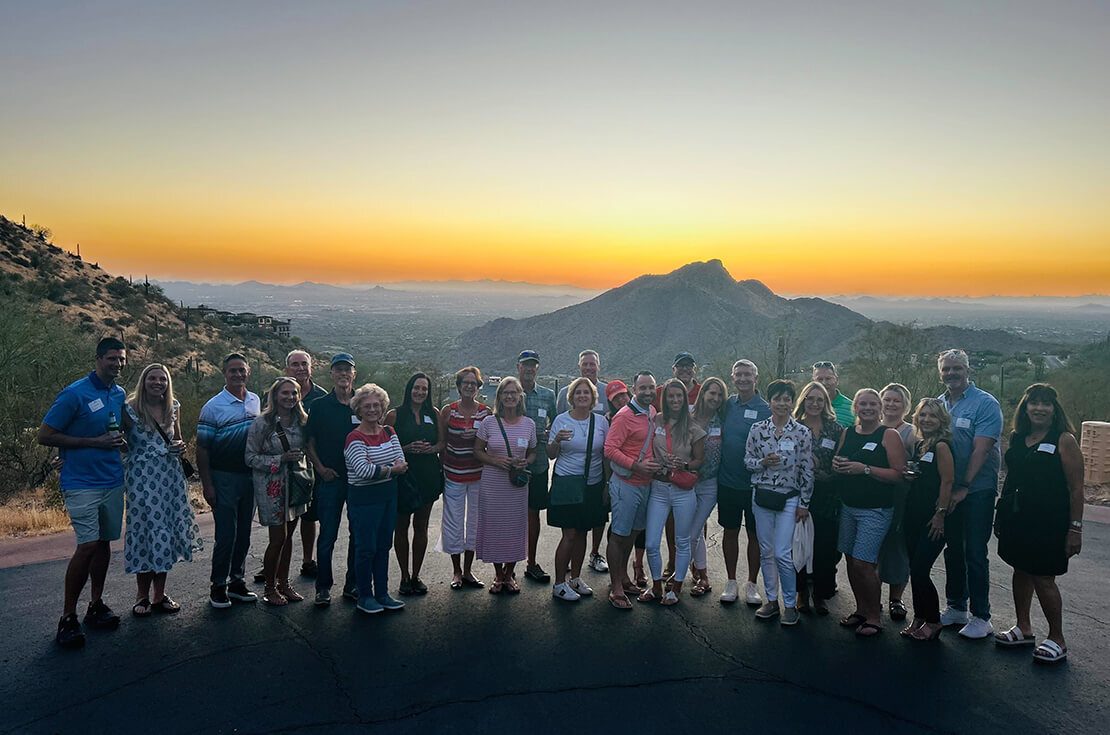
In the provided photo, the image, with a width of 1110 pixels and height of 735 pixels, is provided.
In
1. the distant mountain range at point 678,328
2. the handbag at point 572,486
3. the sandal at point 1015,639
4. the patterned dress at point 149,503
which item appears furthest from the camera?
the distant mountain range at point 678,328

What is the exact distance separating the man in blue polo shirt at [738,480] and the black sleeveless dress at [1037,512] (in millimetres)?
1803

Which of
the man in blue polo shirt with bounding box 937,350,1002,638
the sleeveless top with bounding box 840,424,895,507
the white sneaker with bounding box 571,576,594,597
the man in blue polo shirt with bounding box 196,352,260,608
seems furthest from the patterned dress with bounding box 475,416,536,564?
the man in blue polo shirt with bounding box 937,350,1002,638

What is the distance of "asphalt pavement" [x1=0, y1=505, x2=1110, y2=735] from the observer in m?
4.06

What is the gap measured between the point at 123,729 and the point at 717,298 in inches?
3161

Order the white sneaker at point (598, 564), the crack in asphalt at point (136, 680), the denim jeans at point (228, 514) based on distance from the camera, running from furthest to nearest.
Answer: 1. the white sneaker at point (598, 564)
2. the denim jeans at point (228, 514)
3. the crack in asphalt at point (136, 680)

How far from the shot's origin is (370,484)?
17.9 ft

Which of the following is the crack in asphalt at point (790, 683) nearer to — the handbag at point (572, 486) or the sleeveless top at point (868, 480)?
the handbag at point (572, 486)

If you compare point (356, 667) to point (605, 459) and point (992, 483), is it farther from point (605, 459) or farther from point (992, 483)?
point (992, 483)

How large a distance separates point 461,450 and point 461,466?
0.45ft

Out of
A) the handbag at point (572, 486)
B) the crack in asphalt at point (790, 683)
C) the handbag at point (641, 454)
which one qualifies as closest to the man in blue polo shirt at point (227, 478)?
the handbag at point (572, 486)

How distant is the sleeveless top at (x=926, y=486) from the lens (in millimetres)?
5195

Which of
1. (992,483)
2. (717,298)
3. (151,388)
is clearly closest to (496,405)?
(151,388)

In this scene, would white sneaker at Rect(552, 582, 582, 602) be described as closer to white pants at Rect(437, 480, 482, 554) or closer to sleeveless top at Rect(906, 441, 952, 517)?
white pants at Rect(437, 480, 482, 554)

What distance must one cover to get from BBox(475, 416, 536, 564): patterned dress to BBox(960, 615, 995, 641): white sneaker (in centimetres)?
348
